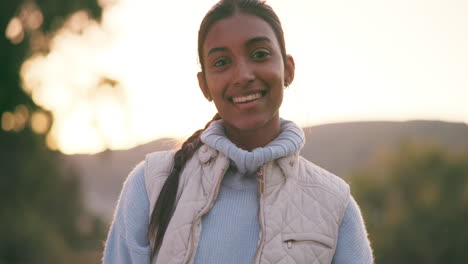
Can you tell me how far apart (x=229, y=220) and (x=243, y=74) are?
1.66 ft

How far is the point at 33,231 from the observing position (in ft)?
38.4

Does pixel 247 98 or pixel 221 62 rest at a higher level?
pixel 221 62

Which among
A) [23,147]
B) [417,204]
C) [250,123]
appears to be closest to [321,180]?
[250,123]

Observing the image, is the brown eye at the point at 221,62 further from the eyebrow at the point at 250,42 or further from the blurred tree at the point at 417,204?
the blurred tree at the point at 417,204

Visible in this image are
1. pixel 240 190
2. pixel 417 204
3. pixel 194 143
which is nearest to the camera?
pixel 240 190

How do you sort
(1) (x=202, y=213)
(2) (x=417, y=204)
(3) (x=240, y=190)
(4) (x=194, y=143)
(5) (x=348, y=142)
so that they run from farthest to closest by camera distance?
(5) (x=348, y=142), (2) (x=417, y=204), (4) (x=194, y=143), (3) (x=240, y=190), (1) (x=202, y=213)

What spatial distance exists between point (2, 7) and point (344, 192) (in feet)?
27.5

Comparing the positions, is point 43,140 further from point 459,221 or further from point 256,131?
point 459,221

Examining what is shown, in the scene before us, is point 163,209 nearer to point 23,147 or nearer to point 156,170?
point 156,170

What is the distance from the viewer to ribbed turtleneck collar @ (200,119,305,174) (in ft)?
6.27

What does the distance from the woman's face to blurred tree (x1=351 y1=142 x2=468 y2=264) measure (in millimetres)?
23386

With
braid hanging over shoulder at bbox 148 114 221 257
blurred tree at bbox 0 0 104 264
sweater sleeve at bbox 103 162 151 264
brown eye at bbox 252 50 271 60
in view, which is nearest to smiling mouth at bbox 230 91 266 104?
brown eye at bbox 252 50 271 60

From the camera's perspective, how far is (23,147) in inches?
393

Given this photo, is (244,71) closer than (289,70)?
Yes
